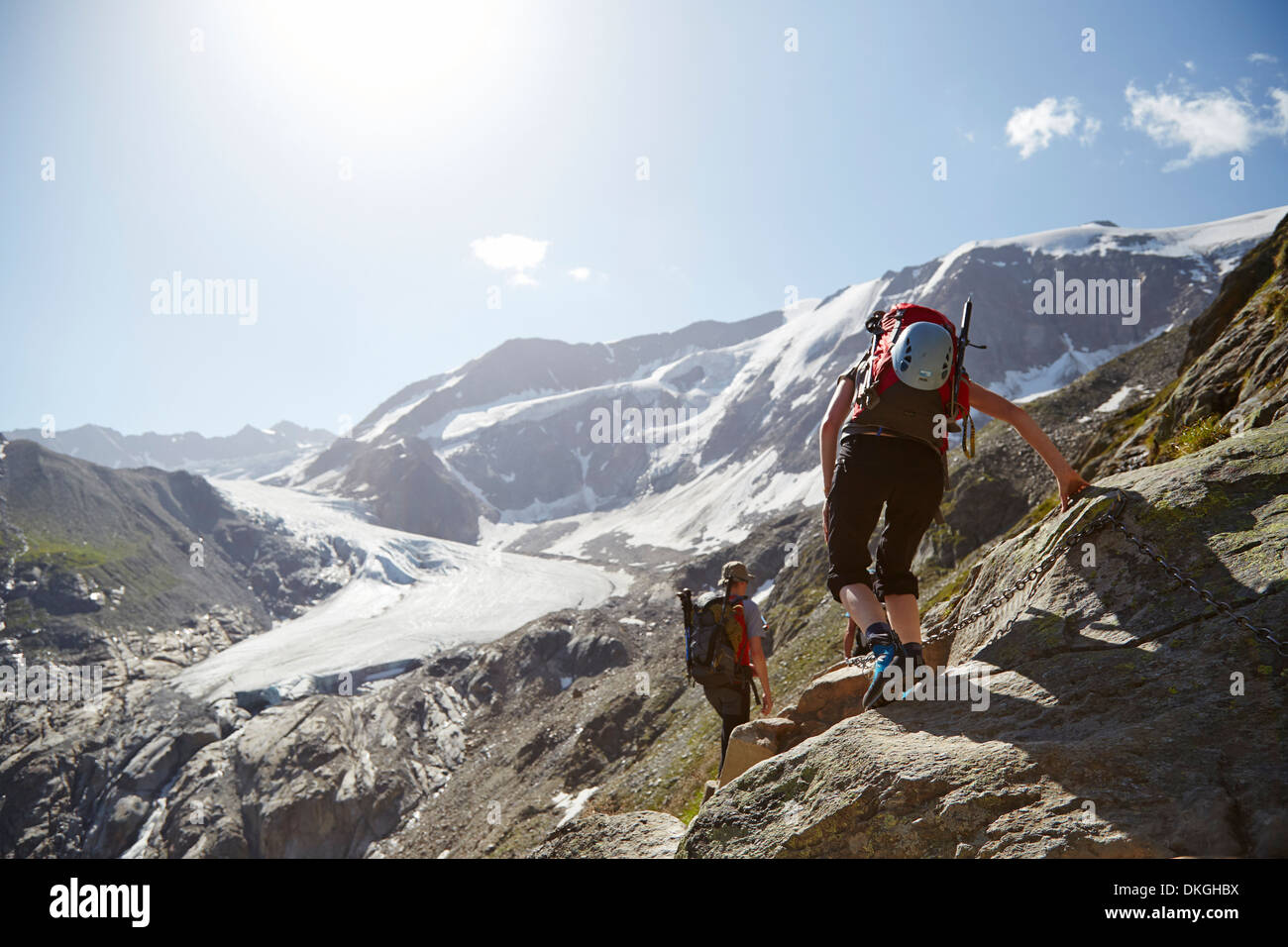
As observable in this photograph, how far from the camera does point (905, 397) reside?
4.89 meters

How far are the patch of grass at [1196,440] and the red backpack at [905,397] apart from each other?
332 centimetres

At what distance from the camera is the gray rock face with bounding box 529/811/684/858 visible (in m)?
5.80

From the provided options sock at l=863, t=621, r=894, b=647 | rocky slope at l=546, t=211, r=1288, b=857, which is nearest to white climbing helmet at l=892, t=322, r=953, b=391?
sock at l=863, t=621, r=894, b=647

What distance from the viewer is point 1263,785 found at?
306 cm

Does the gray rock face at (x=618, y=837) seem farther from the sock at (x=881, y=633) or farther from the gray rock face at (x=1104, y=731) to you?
the sock at (x=881, y=633)

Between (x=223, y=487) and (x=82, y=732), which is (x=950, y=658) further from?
(x=223, y=487)

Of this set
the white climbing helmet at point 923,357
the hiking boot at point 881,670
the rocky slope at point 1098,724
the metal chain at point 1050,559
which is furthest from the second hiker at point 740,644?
the white climbing helmet at point 923,357

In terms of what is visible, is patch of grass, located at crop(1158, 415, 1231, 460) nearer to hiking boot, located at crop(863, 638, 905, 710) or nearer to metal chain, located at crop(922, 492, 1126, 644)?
metal chain, located at crop(922, 492, 1126, 644)

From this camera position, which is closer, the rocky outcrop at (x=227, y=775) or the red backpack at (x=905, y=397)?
the red backpack at (x=905, y=397)

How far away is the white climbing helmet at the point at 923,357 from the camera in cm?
486

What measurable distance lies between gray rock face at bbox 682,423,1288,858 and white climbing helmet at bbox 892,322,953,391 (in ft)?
6.81

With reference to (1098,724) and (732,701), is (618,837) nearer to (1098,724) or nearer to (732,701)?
(732,701)

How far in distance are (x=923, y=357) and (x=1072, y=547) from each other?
2255 mm

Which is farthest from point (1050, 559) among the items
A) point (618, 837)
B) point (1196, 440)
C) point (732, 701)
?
point (618, 837)
